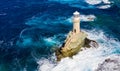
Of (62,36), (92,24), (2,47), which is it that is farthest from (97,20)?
(2,47)

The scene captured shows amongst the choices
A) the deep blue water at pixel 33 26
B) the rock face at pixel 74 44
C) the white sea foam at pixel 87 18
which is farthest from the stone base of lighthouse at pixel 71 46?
the white sea foam at pixel 87 18

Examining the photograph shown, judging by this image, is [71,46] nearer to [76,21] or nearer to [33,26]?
[76,21]

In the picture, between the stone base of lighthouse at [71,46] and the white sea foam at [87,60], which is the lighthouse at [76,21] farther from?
the white sea foam at [87,60]

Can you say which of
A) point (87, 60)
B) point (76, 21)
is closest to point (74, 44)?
point (87, 60)

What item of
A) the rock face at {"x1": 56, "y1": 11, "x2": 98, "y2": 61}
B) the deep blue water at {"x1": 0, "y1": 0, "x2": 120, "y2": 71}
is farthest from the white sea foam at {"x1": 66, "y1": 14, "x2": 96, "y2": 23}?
the rock face at {"x1": 56, "y1": 11, "x2": 98, "y2": 61}

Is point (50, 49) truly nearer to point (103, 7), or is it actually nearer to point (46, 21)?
point (46, 21)
